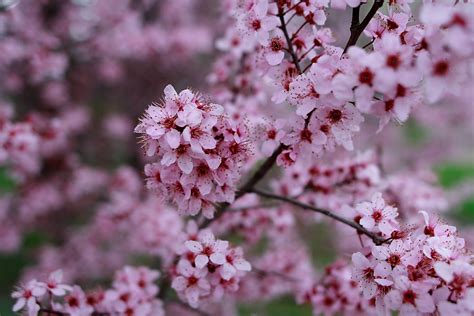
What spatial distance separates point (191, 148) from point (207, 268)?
0.55 m

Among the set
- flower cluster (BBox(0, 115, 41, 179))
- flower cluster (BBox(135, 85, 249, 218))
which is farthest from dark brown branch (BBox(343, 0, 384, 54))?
flower cluster (BBox(0, 115, 41, 179))

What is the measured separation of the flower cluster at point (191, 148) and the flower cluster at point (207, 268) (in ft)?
0.56

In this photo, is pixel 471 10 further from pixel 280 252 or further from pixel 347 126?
pixel 280 252

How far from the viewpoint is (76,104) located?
16.7 feet

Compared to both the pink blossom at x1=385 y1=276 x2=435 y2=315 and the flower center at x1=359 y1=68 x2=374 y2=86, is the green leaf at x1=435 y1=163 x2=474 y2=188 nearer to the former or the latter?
the pink blossom at x1=385 y1=276 x2=435 y2=315

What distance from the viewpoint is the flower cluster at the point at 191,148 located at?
1.52m

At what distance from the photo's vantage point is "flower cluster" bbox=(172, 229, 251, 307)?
1.77 meters

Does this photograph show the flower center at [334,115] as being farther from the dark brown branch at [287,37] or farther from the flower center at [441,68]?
the flower center at [441,68]

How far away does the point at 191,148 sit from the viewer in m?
1.52

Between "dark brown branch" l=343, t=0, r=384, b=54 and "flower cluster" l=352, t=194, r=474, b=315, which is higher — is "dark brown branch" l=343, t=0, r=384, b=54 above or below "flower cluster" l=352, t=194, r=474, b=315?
above

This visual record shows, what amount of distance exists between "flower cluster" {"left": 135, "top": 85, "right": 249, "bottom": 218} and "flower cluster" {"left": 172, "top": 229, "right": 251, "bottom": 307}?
172mm

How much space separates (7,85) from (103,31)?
0.92 metres

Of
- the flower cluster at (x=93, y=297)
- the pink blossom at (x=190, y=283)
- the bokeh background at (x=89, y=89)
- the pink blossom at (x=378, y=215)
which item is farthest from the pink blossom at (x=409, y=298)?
the bokeh background at (x=89, y=89)

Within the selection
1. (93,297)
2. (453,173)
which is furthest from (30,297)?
(453,173)
